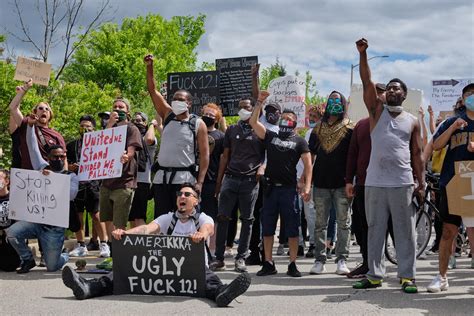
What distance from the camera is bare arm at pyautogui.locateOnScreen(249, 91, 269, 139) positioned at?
8416mm

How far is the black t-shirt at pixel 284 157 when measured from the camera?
29.5ft

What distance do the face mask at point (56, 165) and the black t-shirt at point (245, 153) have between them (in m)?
2.11

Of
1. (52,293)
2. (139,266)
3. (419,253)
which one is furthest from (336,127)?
(52,293)

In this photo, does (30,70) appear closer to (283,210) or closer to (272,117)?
(272,117)

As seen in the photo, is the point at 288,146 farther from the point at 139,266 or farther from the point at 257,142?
the point at 139,266

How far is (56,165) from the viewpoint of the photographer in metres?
9.38

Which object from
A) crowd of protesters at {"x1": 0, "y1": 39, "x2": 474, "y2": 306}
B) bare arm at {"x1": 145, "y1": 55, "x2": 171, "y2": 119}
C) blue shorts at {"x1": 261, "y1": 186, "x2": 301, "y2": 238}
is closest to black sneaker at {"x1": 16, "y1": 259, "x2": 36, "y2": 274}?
crowd of protesters at {"x1": 0, "y1": 39, "x2": 474, "y2": 306}

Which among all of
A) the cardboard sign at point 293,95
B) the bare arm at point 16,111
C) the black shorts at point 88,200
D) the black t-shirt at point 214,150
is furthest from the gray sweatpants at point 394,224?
the cardboard sign at point 293,95

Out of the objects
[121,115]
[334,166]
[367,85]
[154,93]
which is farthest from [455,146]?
[121,115]

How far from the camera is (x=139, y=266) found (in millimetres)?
7016

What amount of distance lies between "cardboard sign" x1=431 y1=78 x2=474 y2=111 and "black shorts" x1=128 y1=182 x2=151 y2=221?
7.48 meters

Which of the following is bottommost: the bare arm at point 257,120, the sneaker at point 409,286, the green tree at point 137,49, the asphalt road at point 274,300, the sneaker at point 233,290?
the asphalt road at point 274,300

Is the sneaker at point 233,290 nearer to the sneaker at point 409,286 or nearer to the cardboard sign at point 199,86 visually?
the sneaker at point 409,286

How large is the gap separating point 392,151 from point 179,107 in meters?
2.56
